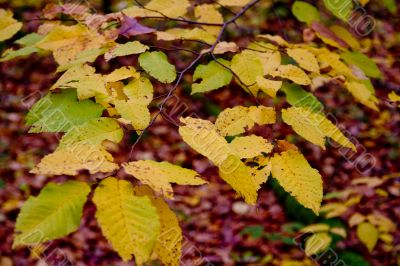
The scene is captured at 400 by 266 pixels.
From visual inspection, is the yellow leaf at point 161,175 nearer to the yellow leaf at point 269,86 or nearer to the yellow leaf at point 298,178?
the yellow leaf at point 298,178

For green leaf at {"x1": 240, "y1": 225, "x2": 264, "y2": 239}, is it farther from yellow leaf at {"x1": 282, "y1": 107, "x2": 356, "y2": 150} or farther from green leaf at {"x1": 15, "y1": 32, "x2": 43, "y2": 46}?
green leaf at {"x1": 15, "y1": 32, "x2": 43, "y2": 46}

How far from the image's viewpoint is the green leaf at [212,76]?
47.4 inches

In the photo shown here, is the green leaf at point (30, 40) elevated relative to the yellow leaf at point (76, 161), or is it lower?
lower

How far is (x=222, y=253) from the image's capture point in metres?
3.02

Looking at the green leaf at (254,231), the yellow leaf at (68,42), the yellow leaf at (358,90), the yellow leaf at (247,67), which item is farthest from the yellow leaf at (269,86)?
the green leaf at (254,231)

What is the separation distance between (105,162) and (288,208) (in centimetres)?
274

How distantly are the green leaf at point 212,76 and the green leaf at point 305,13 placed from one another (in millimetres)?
637

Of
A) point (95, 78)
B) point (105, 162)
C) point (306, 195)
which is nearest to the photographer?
point (105, 162)

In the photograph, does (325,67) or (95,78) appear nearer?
(95,78)

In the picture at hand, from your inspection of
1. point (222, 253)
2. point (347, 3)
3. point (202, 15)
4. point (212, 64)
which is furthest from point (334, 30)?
point (222, 253)

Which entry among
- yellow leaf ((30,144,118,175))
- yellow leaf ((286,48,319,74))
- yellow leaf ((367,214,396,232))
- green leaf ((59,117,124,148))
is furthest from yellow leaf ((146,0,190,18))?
yellow leaf ((367,214,396,232))

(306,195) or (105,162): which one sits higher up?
(306,195)

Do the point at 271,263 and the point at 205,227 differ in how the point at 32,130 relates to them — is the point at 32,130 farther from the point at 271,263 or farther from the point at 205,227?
the point at 205,227

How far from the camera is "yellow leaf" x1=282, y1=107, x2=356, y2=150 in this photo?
1021 mm
